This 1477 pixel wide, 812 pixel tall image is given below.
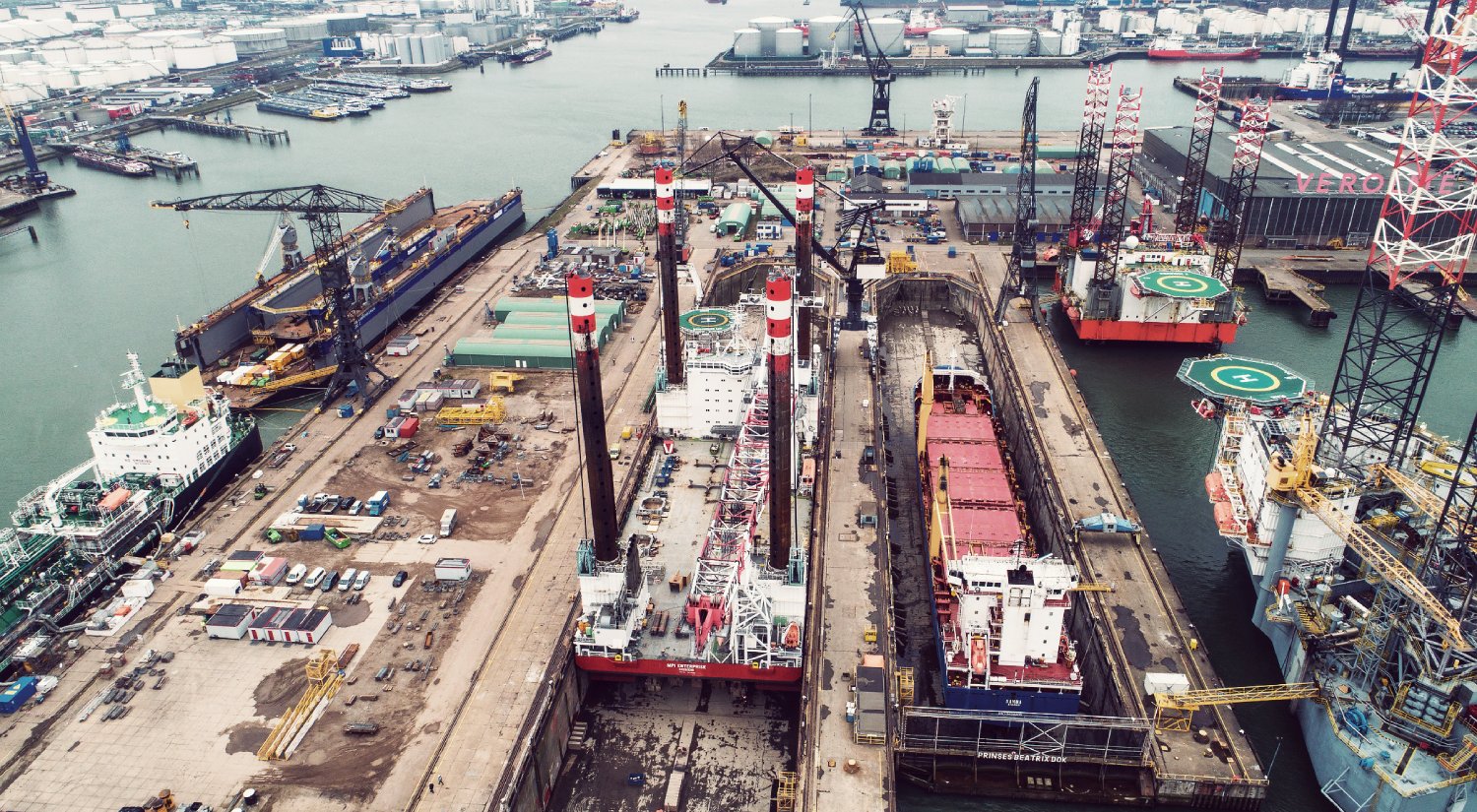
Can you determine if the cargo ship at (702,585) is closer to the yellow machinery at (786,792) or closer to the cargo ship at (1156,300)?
the yellow machinery at (786,792)

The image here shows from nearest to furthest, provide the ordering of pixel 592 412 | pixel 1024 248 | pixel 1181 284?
pixel 592 412, pixel 1181 284, pixel 1024 248

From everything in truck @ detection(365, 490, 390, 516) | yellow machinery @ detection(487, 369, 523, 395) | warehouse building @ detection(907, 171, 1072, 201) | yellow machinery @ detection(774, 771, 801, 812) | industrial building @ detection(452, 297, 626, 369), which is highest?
warehouse building @ detection(907, 171, 1072, 201)

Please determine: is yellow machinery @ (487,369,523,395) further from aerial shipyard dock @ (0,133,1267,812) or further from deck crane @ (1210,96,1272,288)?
deck crane @ (1210,96,1272,288)

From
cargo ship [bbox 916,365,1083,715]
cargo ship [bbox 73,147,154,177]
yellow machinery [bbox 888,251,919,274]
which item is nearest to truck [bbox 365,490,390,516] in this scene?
cargo ship [bbox 916,365,1083,715]

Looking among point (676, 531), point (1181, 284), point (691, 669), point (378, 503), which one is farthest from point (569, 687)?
point (1181, 284)

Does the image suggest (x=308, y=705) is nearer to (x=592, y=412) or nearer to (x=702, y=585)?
(x=592, y=412)
